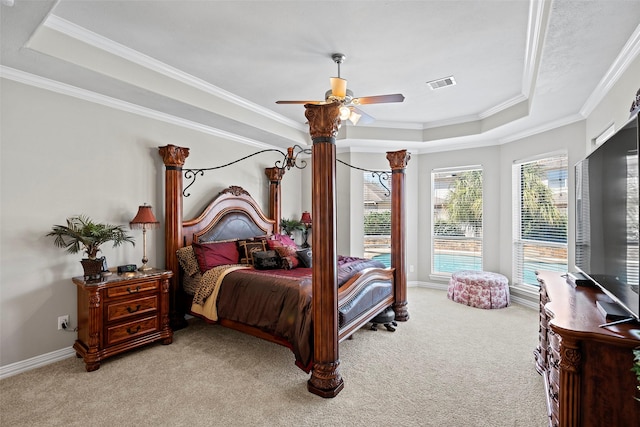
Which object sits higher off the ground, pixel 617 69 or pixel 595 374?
pixel 617 69

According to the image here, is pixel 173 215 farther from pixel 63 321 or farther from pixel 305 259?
pixel 305 259

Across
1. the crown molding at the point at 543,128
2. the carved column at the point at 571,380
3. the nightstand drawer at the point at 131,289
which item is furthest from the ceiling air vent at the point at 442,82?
the nightstand drawer at the point at 131,289

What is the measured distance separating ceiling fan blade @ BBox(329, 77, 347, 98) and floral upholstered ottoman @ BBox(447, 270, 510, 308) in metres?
3.39

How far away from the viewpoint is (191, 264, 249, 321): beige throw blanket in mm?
3225

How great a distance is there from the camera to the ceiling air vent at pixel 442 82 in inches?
135

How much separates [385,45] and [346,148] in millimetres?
2818

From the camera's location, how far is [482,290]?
4.39 meters

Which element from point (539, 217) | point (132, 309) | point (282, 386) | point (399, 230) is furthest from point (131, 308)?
point (539, 217)

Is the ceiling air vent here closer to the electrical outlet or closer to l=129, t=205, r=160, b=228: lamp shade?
l=129, t=205, r=160, b=228: lamp shade

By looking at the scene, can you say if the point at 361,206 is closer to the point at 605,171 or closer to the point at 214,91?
the point at 214,91

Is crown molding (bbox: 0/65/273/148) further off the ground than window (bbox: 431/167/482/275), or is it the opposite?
crown molding (bbox: 0/65/273/148)

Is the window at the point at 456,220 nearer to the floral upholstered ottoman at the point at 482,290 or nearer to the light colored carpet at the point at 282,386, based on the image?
the floral upholstered ottoman at the point at 482,290

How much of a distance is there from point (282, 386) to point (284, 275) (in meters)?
1.07

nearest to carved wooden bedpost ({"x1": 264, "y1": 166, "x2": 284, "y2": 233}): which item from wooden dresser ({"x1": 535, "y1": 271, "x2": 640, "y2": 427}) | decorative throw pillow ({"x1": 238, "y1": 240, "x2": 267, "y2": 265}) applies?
decorative throw pillow ({"x1": 238, "y1": 240, "x2": 267, "y2": 265})
